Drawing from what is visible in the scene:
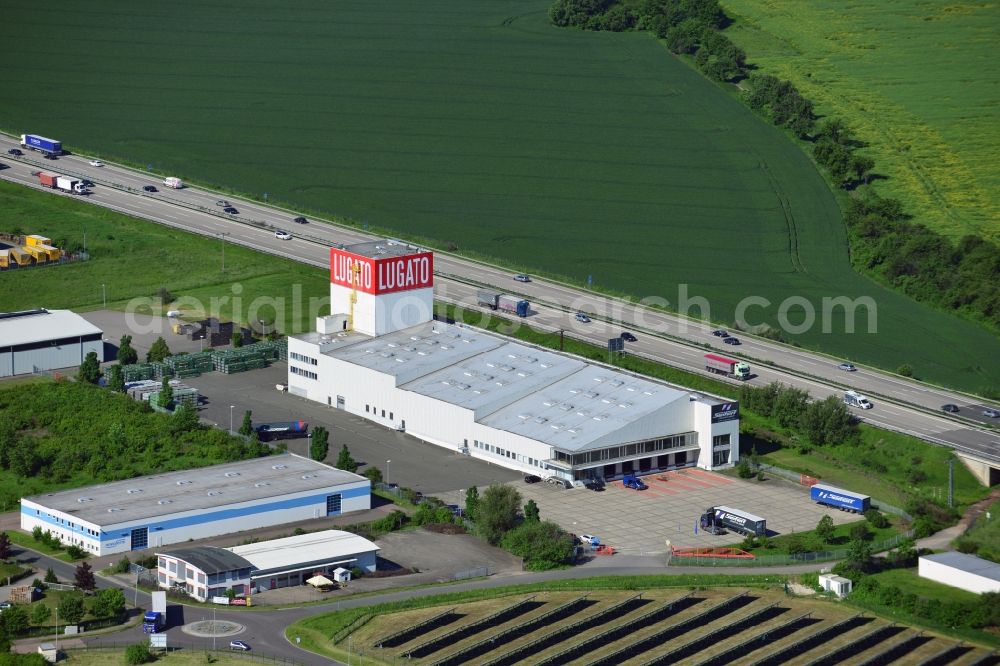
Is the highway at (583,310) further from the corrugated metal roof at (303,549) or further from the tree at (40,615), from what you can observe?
the tree at (40,615)

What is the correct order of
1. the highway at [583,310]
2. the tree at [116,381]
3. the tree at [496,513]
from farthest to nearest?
the tree at [116,381], the highway at [583,310], the tree at [496,513]

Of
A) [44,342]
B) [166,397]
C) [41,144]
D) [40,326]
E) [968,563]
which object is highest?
[41,144]

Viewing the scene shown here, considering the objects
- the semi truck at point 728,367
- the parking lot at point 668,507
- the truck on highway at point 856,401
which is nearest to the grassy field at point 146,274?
the semi truck at point 728,367

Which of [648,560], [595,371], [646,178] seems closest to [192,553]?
[648,560]

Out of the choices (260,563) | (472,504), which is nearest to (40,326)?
(472,504)

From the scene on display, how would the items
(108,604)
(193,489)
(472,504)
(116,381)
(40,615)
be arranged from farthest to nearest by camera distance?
1. (116,381)
2. (472,504)
3. (193,489)
4. (108,604)
5. (40,615)

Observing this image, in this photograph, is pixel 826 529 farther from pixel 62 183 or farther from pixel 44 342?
pixel 62 183

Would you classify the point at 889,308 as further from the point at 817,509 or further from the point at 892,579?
the point at 892,579
